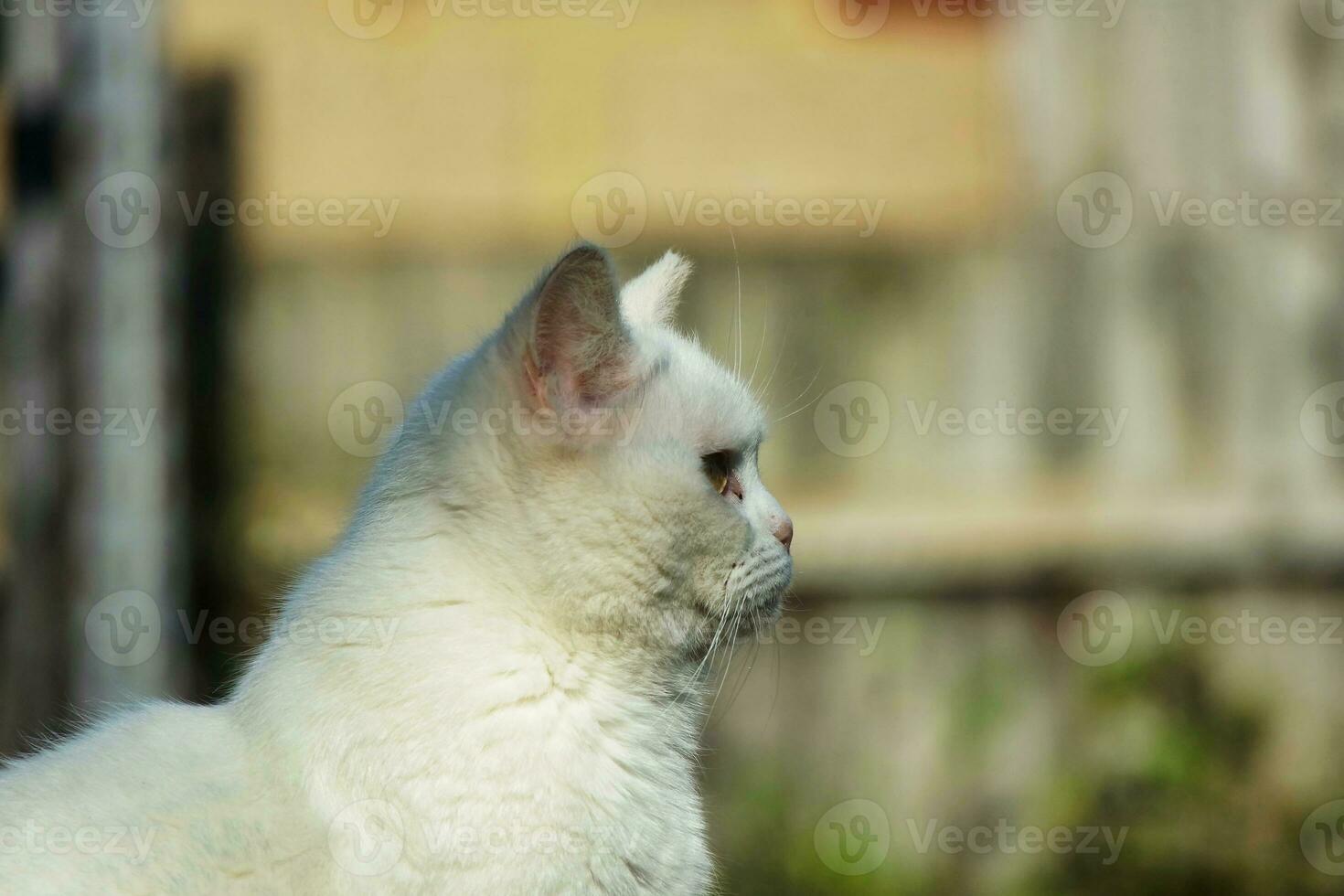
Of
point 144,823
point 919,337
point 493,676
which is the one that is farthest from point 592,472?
point 919,337

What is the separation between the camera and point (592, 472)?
224 cm

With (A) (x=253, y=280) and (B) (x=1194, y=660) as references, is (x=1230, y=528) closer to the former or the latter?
(B) (x=1194, y=660)

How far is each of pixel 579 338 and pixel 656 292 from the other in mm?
615

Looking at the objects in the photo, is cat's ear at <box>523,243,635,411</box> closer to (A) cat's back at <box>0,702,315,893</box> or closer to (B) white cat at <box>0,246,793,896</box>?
(B) white cat at <box>0,246,793,896</box>

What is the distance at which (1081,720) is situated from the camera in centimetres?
444

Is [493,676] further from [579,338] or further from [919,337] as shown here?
[919,337]

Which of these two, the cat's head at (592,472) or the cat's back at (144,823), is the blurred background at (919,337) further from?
the cat's back at (144,823)

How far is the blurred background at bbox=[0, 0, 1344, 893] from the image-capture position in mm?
4371

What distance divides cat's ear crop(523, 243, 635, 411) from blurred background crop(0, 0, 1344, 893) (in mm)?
2124

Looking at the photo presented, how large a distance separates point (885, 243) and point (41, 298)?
282 centimetres

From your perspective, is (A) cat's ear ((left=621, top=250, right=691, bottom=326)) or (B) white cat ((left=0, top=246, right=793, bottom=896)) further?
(A) cat's ear ((left=621, top=250, right=691, bottom=326))

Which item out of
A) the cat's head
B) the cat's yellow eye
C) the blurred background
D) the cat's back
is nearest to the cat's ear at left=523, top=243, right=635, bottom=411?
the cat's head

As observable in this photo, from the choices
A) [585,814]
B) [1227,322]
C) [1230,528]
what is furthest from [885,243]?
[585,814]

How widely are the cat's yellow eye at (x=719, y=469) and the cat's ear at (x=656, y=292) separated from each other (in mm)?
389
